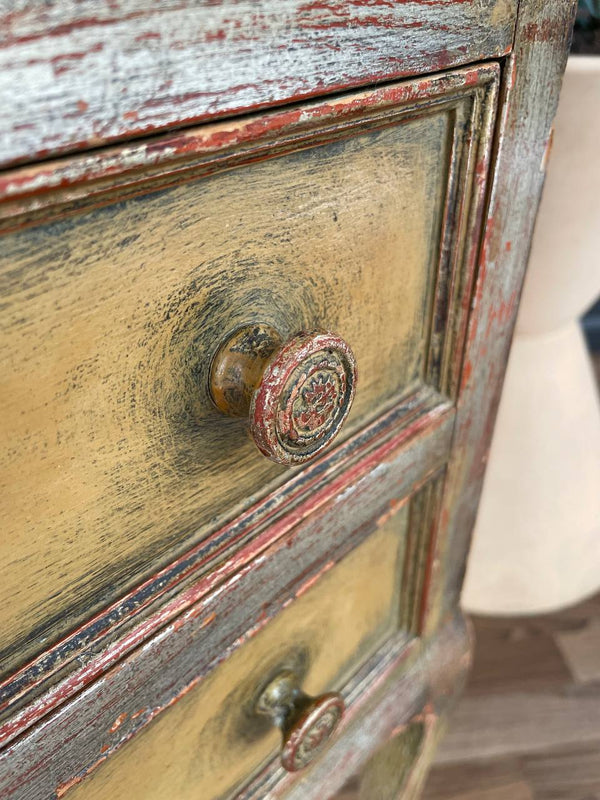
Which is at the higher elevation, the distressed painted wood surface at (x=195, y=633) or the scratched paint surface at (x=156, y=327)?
the scratched paint surface at (x=156, y=327)

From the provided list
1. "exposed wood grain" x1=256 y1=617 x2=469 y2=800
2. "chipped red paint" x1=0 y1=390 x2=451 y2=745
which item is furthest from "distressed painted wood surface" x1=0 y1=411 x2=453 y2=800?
"exposed wood grain" x1=256 y1=617 x2=469 y2=800

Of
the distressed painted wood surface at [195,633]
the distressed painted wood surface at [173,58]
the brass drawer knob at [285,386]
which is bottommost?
the distressed painted wood surface at [195,633]

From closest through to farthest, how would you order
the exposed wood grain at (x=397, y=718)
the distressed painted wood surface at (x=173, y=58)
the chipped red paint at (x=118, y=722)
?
the distressed painted wood surface at (x=173, y=58), the chipped red paint at (x=118, y=722), the exposed wood grain at (x=397, y=718)

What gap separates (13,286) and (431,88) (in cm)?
17

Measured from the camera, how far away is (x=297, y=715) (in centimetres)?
37

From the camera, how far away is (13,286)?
192 mm

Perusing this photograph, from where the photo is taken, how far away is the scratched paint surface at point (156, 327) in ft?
0.68

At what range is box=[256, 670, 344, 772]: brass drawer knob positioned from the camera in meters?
0.36

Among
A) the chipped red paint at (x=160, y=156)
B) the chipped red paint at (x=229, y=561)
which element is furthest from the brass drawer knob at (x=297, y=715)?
the chipped red paint at (x=160, y=156)

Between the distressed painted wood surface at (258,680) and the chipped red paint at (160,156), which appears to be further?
the distressed painted wood surface at (258,680)

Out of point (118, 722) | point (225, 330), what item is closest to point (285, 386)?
point (225, 330)

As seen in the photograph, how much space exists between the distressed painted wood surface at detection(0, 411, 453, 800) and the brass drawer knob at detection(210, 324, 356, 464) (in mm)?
70

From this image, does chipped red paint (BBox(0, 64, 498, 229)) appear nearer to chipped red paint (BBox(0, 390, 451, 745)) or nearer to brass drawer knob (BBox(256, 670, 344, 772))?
chipped red paint (BBox(0, 390, 451, 745))

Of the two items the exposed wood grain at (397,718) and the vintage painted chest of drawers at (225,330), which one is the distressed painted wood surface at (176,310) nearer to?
the vintage painted chest of drawers at (225,330)
